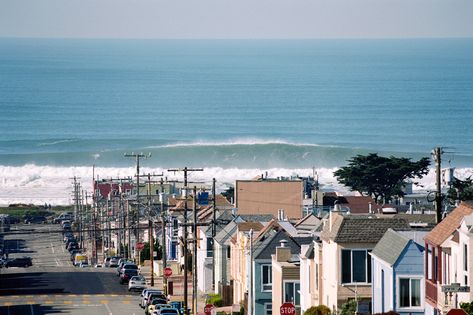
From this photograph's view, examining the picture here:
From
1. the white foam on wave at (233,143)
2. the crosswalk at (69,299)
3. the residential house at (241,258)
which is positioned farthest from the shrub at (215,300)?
the white foam on wave at (233,143)

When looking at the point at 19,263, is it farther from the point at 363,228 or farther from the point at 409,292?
the point at 409,292

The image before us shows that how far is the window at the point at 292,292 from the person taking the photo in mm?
54562

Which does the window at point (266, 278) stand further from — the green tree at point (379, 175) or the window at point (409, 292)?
the green tree at point (379, 175)

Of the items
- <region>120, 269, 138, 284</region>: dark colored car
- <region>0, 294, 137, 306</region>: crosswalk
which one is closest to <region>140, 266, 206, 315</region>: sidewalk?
<region>120, 269, 138, 284</region>: dark colored car

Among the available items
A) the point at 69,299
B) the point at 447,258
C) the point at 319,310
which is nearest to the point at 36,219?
the point at 69,299

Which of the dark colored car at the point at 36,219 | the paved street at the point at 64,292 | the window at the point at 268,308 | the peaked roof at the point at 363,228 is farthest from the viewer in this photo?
the dark colored car at the point at 36,219

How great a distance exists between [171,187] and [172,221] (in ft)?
106

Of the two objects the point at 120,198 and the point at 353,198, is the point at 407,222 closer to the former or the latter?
the point at 353,198

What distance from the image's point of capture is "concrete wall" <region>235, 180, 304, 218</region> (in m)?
86.2

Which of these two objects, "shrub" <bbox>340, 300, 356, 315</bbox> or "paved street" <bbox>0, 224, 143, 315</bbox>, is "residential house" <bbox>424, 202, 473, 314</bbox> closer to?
"shrub" <bbox>340, 300, 356, 315</bbox>

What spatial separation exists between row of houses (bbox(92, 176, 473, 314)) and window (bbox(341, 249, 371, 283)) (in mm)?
29

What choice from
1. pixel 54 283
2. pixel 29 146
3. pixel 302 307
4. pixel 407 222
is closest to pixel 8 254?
pixel 54 283

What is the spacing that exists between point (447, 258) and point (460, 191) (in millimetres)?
56245

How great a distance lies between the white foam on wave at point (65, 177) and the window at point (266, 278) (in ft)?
290
